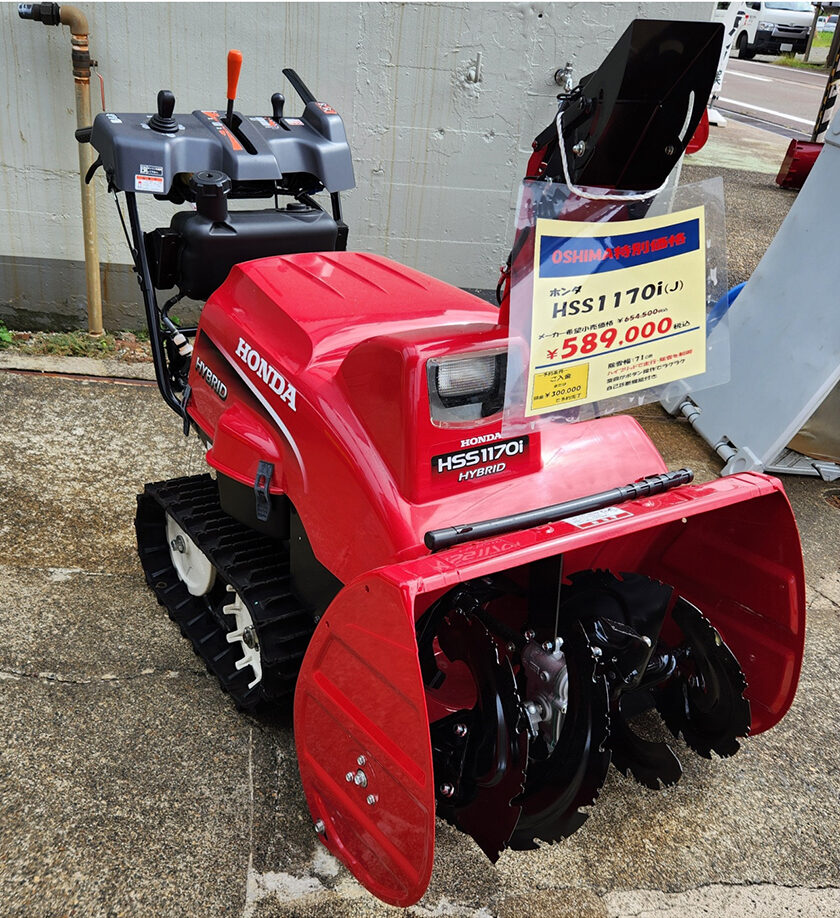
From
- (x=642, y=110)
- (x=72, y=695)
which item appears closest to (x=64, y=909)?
(x=72, y=695)

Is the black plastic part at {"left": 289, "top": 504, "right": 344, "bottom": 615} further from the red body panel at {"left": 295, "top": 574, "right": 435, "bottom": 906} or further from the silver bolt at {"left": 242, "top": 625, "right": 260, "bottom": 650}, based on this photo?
the red body panel at {"left": 295, "top": 574, "right": 435, "bottom": 906}

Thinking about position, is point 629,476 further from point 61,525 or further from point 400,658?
point 61,525

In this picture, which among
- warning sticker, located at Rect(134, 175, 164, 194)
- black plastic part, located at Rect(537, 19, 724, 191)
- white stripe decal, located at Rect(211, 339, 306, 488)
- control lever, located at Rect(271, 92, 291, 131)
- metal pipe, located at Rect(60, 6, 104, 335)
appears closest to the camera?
black plastic part, located at Rect(537, 19, 724, 191)

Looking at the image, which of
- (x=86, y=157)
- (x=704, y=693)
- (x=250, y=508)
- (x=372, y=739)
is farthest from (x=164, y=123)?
(x=704, y=693)

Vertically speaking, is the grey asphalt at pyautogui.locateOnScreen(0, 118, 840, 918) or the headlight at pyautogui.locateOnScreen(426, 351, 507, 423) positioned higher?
the headlight at pyautogui.locateOnScreen(426, 351, 507, 423)

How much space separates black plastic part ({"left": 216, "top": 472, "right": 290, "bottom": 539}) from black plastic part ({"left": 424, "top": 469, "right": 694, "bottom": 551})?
0.62m

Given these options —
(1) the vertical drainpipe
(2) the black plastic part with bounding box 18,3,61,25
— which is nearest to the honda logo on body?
(1) the vertical drainpipe

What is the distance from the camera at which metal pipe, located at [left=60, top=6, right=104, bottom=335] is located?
4.00 m

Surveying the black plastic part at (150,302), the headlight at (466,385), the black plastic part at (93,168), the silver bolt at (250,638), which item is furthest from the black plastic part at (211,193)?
the silver bolt at (250,638)

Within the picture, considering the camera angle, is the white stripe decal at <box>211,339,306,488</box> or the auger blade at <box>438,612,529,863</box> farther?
the white stripe decal at <box>211,339,306,488</box>

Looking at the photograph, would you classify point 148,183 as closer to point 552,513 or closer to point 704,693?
point 552,513

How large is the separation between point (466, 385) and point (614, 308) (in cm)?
36

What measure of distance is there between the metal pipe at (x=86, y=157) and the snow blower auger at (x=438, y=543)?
1.63 metres

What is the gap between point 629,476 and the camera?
2.30 metres
